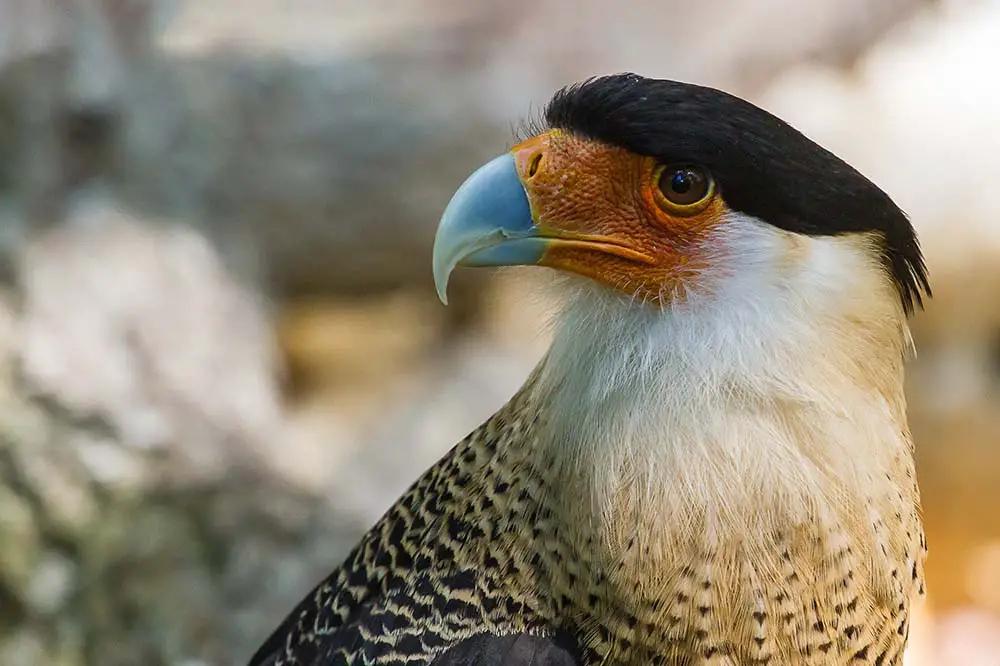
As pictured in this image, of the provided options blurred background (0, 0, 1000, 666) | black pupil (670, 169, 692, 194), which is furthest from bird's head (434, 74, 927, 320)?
blurred background (0, 0, 1000, 666)

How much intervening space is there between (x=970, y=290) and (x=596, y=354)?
4.41 m

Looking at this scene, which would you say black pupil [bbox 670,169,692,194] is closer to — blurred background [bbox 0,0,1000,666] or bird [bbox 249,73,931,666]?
bird [bbox 249,73,931,666]

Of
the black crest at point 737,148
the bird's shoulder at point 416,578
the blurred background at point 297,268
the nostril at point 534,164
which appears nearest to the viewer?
the black crest at point 737,148

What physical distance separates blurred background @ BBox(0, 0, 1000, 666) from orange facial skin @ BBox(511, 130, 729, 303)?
212cm

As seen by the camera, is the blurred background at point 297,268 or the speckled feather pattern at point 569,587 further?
the blurred background at point 297,268

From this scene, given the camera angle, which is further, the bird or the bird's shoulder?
the bird's shoulder

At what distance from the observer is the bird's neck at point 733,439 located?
1678 millimetres

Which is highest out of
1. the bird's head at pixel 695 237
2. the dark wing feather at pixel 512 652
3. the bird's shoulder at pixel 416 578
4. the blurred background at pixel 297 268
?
the blurred background at pixel 297 268

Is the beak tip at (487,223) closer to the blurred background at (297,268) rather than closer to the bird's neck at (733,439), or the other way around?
the bird's neck at (733,439)

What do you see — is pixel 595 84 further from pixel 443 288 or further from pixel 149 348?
pixel 149 348

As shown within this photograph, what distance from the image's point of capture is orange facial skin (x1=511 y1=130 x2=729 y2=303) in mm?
1682

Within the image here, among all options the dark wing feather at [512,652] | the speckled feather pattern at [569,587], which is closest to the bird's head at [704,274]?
the speckled feather pattern at [569,587]

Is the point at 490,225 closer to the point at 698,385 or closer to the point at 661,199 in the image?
the point at 661,199

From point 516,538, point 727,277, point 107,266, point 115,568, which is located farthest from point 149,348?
point 727,277
